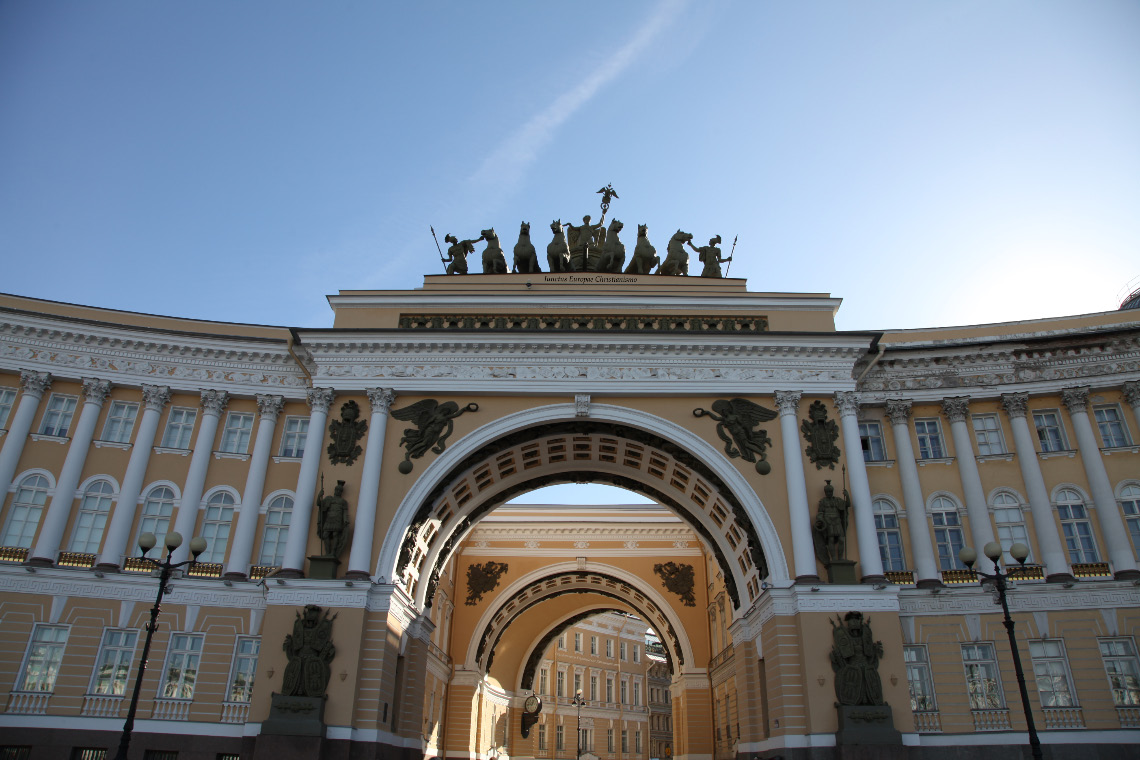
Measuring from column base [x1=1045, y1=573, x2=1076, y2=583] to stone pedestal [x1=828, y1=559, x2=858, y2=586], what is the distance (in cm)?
617

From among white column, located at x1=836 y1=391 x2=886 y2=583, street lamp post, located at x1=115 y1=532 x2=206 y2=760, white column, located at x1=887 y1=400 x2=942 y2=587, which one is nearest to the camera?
street lamp post, located at x1=115 y1=532 x2=206 y2=760

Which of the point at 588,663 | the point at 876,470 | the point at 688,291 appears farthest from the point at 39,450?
the point at 588,663

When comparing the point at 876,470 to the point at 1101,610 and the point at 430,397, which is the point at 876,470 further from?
the point at 430,397

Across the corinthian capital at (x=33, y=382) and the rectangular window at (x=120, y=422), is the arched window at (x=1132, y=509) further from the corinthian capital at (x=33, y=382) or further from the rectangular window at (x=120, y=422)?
the corinthian capital at (x=33, y=382)

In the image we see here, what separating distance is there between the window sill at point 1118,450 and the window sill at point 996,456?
273 cm

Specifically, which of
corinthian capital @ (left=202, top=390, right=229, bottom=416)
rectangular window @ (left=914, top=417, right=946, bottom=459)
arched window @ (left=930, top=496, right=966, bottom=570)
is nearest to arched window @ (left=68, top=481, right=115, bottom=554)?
corinthian capital @ (left=202, top=390, right=229, bottom=416)

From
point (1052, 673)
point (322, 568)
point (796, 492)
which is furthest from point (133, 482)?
point (1052, 673)

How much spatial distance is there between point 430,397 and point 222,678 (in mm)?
10344

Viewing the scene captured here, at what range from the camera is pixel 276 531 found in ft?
81.9

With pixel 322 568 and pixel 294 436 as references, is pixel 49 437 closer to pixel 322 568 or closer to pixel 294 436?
pixel 294 436

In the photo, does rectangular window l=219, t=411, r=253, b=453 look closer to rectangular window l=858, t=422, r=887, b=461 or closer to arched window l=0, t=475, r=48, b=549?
arched window l=0, t=475, r=48, b=549

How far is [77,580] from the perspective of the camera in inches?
922

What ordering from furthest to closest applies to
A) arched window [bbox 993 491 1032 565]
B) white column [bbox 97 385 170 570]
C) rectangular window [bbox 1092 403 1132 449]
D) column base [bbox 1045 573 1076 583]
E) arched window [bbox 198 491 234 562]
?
rectangular window [bbox 1092 403 1132 449], arched window [bbox 198 491 234 562], arched window [bbox 993 491 1032 565], white column [bbox 97 385 170 570], column base [bbox 1045 573 1076 583]

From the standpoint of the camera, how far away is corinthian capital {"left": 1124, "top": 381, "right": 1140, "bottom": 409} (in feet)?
81.9
